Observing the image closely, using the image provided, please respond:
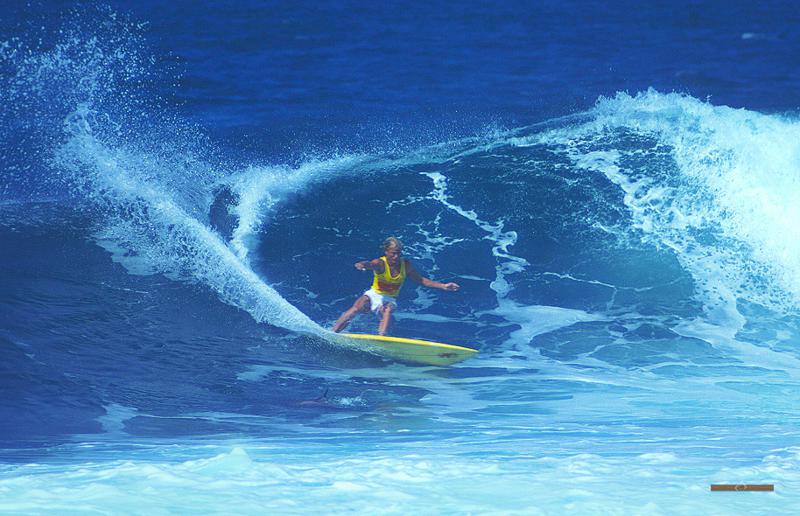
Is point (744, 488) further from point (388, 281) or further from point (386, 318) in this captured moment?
point (388, 281)

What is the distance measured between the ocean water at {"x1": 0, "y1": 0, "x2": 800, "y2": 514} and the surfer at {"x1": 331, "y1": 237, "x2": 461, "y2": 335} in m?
0.49

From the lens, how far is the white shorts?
9.91 metres

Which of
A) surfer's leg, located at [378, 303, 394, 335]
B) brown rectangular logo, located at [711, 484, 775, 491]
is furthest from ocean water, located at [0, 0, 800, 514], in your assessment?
surfer's leg, located at [378, 303, 394, 335]

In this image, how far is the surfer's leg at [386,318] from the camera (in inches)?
380

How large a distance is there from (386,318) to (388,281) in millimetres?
437

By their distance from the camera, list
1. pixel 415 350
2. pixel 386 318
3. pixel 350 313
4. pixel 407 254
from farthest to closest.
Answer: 1. pixel 407 254
2. pixel 350 313
3. pixel 386 318
4. pixel 415 350

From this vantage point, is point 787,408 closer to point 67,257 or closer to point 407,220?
point 407,220

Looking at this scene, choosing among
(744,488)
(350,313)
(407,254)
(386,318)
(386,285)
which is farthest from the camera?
(407,254)

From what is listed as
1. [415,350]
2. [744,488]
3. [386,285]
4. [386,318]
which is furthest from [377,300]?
[744,488]

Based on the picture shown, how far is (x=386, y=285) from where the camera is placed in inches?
391

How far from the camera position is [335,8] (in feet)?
74.4

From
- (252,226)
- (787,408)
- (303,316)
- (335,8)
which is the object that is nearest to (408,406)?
(303,316)

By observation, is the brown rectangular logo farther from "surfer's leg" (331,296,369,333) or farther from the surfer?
"surfer's leg" (331,296,369,333)

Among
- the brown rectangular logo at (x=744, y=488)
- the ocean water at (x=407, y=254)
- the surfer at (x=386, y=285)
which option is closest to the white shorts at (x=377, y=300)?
the surfer at (x=386, y=285)
